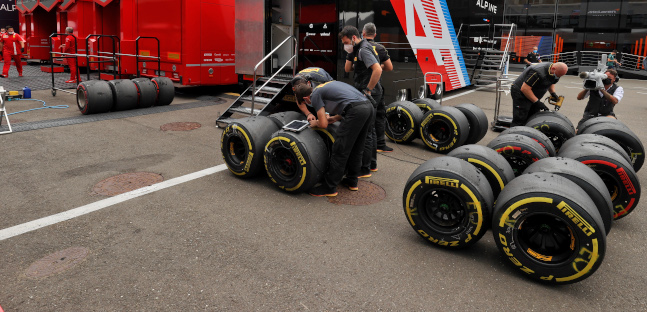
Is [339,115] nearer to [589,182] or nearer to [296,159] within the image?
[296,159]

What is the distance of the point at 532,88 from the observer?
7.98 m

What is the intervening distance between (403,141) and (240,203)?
437cm

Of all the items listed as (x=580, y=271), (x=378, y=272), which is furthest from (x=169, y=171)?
(x=580, y=271)

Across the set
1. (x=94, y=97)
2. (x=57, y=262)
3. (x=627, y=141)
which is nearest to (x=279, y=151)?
(x=57, y=262)

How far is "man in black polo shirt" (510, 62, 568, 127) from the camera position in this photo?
25.5ft

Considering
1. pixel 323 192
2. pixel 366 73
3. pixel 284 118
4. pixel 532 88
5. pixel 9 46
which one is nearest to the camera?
pixel 323 192

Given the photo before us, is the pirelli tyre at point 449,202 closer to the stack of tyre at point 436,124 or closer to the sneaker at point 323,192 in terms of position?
the sneaker at point 323,192

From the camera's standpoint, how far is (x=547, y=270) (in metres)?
3.52

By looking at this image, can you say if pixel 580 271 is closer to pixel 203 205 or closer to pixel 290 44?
pixel 203 205

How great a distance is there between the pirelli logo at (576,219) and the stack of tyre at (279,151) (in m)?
2.83

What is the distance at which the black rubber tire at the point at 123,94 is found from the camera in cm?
1037

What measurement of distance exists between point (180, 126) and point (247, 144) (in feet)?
13.8

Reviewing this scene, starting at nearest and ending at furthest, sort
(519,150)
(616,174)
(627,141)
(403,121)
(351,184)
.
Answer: (616,174), (519,150), (351,184), (627,141), (403,121)

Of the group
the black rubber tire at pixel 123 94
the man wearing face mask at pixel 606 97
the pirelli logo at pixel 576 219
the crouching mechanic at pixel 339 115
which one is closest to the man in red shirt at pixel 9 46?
the black rubber tire at pixel 123 94
